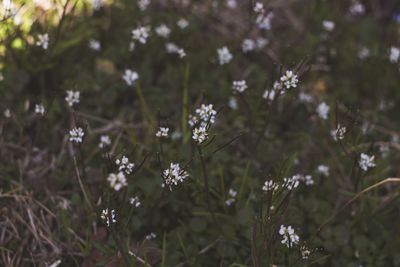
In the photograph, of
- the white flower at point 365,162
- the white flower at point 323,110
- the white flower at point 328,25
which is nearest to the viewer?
the white flower at point 365,162

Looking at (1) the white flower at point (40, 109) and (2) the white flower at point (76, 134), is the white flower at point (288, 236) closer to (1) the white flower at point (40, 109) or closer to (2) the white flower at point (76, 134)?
(2) the white flower at point (76, 134)

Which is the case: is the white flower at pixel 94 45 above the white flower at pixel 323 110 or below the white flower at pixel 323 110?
above

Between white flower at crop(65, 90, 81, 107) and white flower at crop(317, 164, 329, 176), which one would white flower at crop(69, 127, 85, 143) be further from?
white flower at crop(317, 164, 329, 176)

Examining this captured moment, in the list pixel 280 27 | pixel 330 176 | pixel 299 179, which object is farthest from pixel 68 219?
pixel 280 27

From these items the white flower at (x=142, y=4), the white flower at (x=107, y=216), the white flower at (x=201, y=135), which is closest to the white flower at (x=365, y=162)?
the white flower at (x=201, y=135)

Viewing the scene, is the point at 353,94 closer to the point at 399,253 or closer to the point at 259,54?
the point at 259,54

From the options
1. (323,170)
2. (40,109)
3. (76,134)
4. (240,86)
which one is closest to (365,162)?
(323,170)

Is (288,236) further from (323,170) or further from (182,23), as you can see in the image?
(182,23)
